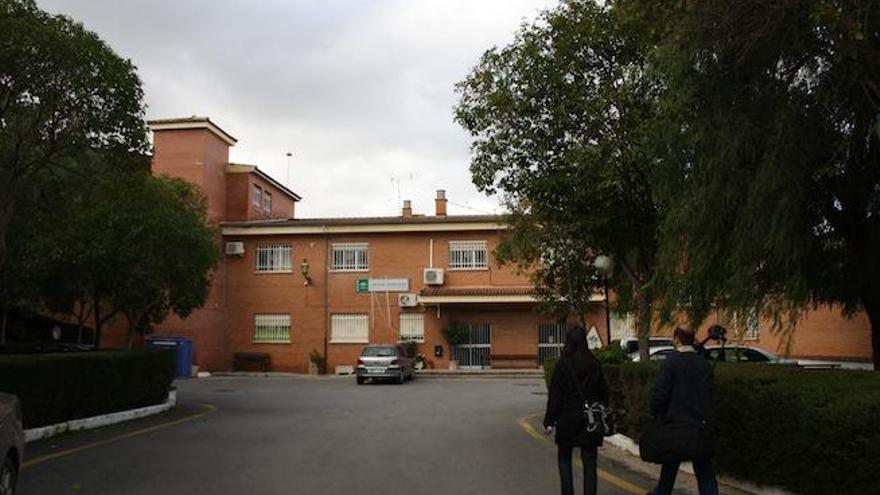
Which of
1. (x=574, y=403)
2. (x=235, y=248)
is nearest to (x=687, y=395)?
(x=574, y=403)

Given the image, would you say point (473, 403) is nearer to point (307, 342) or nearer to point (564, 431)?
point (564, 431)

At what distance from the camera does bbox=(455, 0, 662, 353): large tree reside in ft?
42.8

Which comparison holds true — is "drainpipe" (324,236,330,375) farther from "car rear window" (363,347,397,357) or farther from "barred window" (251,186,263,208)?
"car rear window" (363,347,397,357)

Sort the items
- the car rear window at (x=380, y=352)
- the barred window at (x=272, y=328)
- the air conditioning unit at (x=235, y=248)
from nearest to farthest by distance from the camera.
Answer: the car rear window at (x=380, y=352) → the barred window at (x=272, y=328) → the air conditioning unit at (x=235, y=248)

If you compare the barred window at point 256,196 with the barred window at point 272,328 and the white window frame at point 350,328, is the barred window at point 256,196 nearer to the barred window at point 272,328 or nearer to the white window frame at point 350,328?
the barred window at point 272,328

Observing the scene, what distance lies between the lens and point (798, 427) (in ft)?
24.8

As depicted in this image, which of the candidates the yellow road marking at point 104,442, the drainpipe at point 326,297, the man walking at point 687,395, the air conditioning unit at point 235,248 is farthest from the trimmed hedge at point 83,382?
the air conditioning unit at point 235,248

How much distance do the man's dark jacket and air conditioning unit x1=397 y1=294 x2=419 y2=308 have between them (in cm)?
3398

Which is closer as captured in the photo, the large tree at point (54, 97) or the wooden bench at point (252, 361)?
the large tree at point (54, 97)

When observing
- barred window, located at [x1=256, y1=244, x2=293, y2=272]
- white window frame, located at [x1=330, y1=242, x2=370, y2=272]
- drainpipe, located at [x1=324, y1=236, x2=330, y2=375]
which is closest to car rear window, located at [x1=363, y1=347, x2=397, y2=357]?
drainpipe, located at [x1=324, y1=236, x2=330, y2=375]

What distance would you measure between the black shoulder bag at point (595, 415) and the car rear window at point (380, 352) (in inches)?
1037

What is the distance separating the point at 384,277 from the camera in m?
41.7

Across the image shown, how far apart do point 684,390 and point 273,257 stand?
37475 mm

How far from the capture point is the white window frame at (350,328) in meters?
41.5
